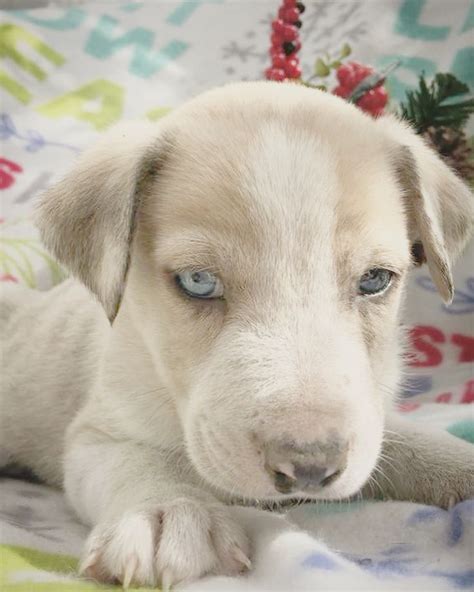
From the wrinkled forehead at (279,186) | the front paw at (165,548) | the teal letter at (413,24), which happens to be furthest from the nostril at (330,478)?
the teal letter at (413,24)

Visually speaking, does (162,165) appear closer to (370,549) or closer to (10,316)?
(370,549)

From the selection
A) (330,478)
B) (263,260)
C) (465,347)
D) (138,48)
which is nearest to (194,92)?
(138,48)

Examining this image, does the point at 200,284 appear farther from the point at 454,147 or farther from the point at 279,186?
the point at 454,147

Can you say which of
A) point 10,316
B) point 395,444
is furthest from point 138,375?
point 10,316

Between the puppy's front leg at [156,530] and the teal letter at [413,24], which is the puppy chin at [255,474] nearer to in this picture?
the puppy's front leg at [156,530]

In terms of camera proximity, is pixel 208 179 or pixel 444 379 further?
pixel 444 379
